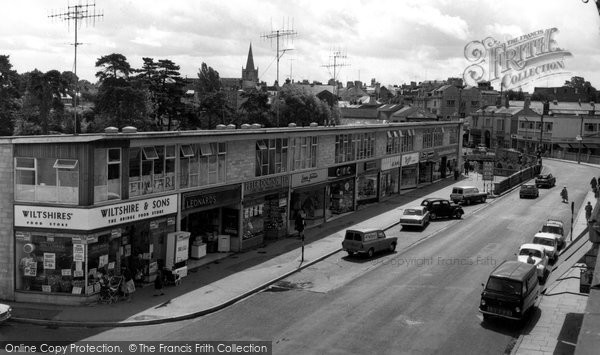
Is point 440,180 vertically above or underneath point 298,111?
underneath

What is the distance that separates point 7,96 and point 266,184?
247 ft

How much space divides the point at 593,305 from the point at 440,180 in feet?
181

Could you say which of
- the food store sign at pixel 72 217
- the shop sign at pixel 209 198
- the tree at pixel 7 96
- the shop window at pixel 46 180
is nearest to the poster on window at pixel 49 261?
the food store sign at pixel 72 217

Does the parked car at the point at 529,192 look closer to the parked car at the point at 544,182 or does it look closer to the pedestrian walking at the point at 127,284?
the parked car at the point at 544,182

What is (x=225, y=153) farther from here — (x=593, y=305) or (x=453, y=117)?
(x=453, y=117)

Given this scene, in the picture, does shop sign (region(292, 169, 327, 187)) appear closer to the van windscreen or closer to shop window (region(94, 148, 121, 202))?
shop window (region(94, 148, 121, 202))

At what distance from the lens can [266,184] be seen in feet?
122

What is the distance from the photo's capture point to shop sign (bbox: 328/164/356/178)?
46244 millimetres

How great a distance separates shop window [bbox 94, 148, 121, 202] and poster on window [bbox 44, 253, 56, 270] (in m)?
2.90

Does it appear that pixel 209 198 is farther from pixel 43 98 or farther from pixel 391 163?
pixel 43 98

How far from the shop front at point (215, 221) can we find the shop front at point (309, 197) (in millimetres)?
6469

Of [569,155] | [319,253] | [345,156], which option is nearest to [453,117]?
[569,155]

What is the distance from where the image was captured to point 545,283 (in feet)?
98.3

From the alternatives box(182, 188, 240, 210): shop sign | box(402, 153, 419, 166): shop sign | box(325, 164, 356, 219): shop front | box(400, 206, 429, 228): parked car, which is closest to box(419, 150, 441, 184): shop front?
box(402, 153, 419, 166): shop sign
